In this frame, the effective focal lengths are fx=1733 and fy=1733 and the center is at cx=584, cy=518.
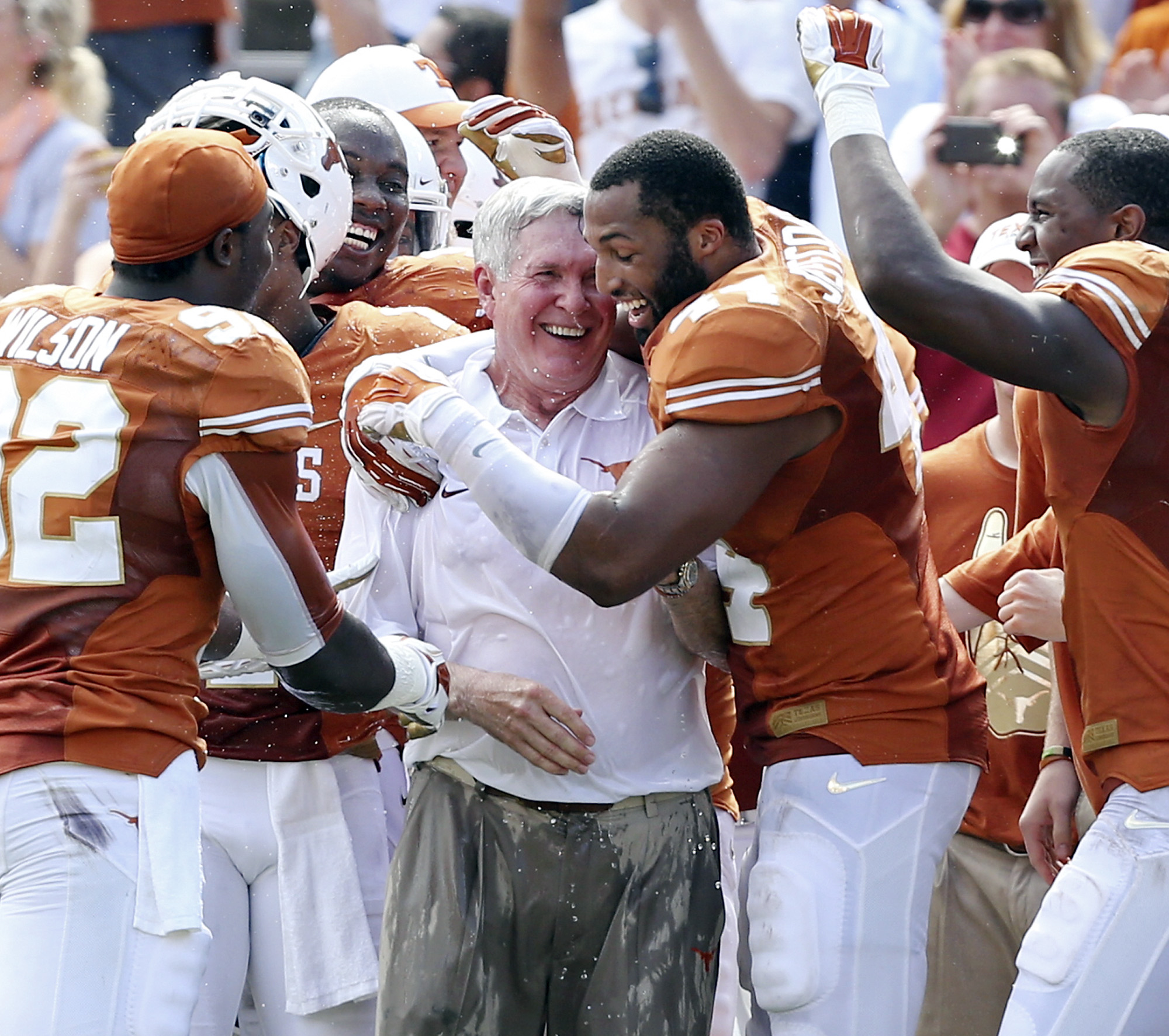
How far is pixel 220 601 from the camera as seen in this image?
3004 millimetres

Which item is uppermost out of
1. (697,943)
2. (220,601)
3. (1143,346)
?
(1143,346)

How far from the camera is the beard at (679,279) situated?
9.91ft

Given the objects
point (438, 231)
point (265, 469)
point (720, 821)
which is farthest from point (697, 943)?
point (438, 231)

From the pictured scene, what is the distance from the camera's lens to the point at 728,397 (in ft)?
9.16

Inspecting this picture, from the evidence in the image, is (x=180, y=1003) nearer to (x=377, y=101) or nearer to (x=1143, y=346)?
(x=1143, y=346)

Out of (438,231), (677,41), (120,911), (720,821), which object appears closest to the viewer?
(120,911)

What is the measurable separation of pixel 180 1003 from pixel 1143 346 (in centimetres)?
191

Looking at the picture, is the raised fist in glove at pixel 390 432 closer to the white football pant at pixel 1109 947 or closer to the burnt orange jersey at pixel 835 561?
the burnt orange jersey at pixel 835 561

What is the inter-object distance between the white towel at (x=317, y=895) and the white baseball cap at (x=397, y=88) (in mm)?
2549

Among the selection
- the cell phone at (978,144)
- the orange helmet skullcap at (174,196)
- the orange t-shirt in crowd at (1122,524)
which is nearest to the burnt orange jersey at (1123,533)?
the orange t-shirt in crowd at (1122,524)

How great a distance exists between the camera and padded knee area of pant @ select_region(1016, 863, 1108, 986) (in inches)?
112

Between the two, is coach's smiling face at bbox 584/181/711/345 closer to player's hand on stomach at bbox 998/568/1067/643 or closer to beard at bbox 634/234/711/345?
beard at bbox 634/234/711/345

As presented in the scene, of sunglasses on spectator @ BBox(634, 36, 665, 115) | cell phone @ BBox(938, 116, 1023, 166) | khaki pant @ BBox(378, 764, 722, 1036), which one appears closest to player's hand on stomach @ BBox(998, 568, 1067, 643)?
khaki pant @ BBox(378, 764, 722, 1036)

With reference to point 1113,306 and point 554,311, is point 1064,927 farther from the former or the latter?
point 554,311
